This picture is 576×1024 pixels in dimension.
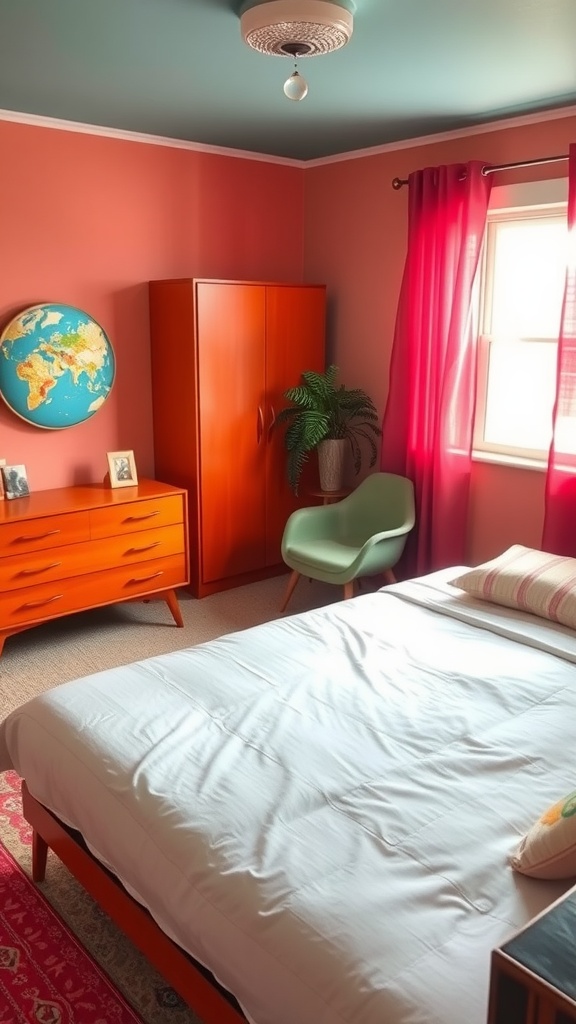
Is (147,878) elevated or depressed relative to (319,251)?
depressed

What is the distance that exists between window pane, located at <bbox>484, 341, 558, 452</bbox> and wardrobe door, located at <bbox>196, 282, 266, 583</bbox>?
3.98ft

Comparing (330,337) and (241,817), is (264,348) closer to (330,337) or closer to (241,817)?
(330,337)

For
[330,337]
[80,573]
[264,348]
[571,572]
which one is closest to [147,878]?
[571,572]

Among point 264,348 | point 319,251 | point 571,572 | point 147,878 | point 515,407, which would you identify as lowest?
point 147,878

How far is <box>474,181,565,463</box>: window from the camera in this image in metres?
3.76

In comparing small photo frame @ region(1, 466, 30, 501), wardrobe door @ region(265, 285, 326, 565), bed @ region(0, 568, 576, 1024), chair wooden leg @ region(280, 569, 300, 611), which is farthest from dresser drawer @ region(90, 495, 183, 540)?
bed @ region(0, 568, 576, 1024)

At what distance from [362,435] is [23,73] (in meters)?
A: 2.49

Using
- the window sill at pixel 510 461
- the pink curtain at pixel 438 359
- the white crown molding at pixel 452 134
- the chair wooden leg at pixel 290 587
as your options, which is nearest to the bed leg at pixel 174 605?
the chair wooden leg at pixel 290 587

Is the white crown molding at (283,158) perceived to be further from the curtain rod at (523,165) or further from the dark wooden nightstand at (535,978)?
the dark wooden nightstand at (535,978)

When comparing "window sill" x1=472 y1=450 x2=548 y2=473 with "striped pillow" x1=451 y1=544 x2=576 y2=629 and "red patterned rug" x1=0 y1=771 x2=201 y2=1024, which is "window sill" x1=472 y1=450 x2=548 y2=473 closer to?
"striped pillow" x1=451 y1=544 x2=576 y2=629

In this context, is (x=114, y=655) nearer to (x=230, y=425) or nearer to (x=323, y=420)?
(x=230, y=425)

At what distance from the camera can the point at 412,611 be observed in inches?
112

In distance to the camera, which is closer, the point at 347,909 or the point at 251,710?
the point at 347,909

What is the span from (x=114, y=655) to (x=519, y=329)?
2466mm
